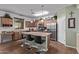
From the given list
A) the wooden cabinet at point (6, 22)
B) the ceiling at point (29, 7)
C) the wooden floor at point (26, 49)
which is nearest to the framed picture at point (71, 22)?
the ceiling at point (29, 7)

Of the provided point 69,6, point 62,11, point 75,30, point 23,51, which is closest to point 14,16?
point 23,51

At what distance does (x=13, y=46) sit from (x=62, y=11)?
138cm

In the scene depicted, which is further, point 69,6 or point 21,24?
point 21,24

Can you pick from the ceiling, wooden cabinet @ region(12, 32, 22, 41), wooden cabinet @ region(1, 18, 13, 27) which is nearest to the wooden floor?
wooden cabinet @ region(12, 32, 22, 41)

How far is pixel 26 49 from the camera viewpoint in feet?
8.68

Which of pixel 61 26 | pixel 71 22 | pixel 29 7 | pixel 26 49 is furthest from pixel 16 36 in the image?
pixel 71 22

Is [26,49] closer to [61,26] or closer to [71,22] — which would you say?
[61,26]

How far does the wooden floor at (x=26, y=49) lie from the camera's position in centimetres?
257

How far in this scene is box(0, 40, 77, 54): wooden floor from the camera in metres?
2.57

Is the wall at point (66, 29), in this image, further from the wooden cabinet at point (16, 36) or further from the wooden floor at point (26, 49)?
the wooden cabinet at point (16, 36)

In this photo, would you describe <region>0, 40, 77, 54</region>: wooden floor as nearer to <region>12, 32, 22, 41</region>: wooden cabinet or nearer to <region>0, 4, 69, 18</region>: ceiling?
<region>12, 32, 22, 41</region>: wooden cabinet
